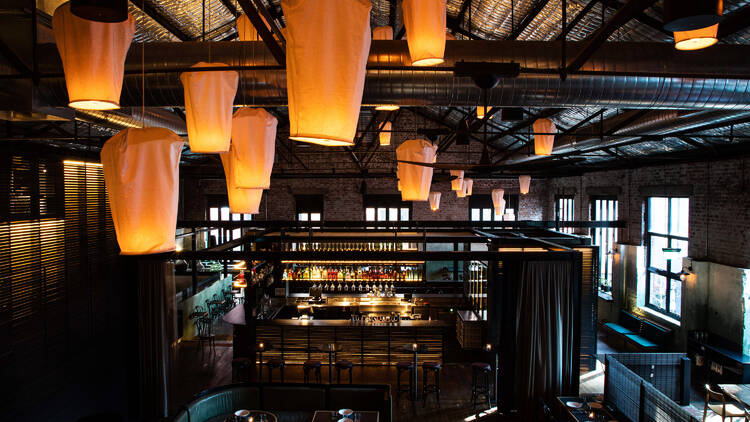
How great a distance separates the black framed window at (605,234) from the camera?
39.3ft

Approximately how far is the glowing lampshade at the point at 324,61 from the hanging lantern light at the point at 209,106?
1375 mm

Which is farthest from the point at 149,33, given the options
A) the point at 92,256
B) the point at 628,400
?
the point at 628,400

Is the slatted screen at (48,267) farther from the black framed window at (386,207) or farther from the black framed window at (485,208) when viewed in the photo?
the black framed window at (485,208)

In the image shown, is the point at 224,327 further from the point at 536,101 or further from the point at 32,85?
the point at 536,101

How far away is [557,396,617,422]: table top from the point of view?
5629 millimetres

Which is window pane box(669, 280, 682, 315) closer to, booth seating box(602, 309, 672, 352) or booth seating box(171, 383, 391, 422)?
booth seating box(602, 309, 672, 352)

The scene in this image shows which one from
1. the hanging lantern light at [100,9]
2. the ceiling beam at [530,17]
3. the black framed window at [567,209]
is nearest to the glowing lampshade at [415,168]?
the hanging lantern light at [100,9]

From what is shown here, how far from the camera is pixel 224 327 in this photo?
1245cm

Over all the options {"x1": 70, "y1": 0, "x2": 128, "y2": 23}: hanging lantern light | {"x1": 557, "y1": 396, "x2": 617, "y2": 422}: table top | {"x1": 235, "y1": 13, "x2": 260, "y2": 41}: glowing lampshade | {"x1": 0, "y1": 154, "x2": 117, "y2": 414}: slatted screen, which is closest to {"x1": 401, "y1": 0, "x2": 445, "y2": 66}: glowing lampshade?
{"x1": 70, "y1": 0, "x2": 128, "y2": 23}: hanging lantern light

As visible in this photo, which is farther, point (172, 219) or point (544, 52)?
point (544, 52)

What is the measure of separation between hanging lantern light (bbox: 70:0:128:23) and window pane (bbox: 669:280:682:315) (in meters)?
11.2

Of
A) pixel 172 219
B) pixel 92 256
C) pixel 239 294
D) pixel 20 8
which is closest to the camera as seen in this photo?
pixel 172 219

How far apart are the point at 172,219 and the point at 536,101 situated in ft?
12.7

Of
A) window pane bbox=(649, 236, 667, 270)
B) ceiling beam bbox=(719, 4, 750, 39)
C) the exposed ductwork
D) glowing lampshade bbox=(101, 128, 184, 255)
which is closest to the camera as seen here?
glowing lampshade bbox=(101, 128, 184, 255)
